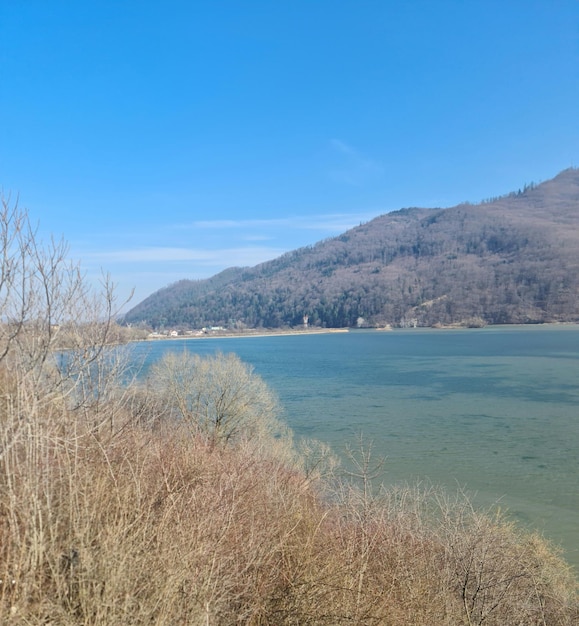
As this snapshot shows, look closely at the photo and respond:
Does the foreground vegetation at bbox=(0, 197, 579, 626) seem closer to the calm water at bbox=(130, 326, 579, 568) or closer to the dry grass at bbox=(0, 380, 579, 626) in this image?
the dry grass at bbox=(0, 380, 579, 626)

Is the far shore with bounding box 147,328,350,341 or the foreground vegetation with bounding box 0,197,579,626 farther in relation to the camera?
the far shore with bounding box 147,328,350,341

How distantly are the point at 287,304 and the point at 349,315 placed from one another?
3106cm

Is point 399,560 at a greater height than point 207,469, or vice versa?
point 207,469

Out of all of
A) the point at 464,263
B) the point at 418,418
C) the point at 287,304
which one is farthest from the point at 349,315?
the point at 418,418

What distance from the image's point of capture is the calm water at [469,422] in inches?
653

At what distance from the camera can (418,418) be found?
27047mm

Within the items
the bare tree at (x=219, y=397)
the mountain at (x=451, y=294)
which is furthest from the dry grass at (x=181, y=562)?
the mountain at (x=451, y=294)

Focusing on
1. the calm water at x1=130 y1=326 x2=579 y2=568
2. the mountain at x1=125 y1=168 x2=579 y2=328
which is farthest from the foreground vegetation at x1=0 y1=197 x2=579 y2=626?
the mountain at x1=125 y1=168 x2=579 y2=328

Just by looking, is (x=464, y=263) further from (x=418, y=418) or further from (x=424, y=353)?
(x=418, y=418)

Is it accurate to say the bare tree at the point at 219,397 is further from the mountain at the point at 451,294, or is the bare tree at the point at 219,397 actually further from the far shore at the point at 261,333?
the mountain at the point at 451,294

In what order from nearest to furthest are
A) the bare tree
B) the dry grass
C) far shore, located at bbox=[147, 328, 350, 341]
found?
the dry grass
the bare tree
far shore, located at bbox=[147, 328, 350, 341]

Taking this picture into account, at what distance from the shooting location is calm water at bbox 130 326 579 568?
16.6 meters

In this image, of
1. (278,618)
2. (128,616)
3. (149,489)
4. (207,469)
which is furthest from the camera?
(207,469)

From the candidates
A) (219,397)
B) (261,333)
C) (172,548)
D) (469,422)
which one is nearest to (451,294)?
(261,333)
